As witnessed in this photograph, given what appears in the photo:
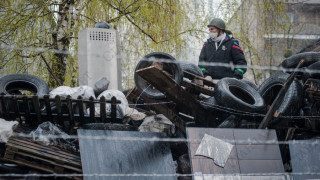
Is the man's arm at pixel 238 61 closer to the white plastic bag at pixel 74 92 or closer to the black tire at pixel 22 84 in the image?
the white plastic bag at pixel 74 92

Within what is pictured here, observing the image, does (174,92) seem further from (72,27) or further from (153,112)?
(72,27)

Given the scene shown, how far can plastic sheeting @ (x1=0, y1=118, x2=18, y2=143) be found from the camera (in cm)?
474

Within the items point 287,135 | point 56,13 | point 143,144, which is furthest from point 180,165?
point 56,13

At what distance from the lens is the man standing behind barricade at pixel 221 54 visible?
263 inches

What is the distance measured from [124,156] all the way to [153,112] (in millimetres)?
1184

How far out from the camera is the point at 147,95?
5.77 m

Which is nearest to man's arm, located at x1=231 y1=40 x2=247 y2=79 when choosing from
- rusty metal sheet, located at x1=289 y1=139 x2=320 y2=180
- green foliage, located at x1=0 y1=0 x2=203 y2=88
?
rusty metal sheet, located at x1=289 y1=139 x2=320 y2=180

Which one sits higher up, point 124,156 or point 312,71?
point 312,71

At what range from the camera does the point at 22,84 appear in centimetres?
623

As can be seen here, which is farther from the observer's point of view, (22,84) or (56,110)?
(22,84)

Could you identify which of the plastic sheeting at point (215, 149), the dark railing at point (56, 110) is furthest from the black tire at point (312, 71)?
the dark railing at point (56, 110)

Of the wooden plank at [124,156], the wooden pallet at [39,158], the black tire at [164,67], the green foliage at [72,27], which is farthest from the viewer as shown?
the green foliage at [72,27]

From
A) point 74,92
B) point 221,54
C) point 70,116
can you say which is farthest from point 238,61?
point 70,116

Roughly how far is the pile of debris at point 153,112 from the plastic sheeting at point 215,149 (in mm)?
176
